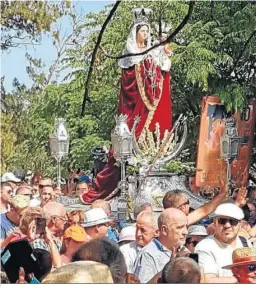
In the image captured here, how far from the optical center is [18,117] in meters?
3.22

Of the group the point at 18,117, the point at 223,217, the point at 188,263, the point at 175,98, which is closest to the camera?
the point at 188,263

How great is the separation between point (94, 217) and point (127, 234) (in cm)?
18

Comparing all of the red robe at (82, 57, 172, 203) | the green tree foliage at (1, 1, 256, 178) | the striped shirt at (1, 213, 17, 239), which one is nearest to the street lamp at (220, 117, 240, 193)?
the green tree foliage at (1, 1, 256, 178)

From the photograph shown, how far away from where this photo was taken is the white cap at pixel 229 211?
2.75 m

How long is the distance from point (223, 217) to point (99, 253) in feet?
2.92

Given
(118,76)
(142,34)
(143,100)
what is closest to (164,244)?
(142,34)

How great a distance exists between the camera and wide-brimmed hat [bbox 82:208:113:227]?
9.56 ft

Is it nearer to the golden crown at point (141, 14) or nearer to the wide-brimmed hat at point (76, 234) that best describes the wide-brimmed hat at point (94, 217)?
the wide-brimmed hat at point (76, 234)

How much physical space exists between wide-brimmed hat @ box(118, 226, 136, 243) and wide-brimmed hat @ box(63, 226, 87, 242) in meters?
0.18

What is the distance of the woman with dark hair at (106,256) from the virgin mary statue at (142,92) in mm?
1375

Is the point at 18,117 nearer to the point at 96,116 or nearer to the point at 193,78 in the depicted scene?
the point at 96,116

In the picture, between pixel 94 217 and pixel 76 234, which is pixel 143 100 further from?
pixel 76 234

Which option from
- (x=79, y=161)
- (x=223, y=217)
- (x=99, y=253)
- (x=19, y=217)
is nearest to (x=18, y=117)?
(x=79, y=161)

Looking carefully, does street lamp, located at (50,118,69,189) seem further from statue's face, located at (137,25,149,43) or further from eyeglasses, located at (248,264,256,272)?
eyeglasses, located at (248,264,256,272)
